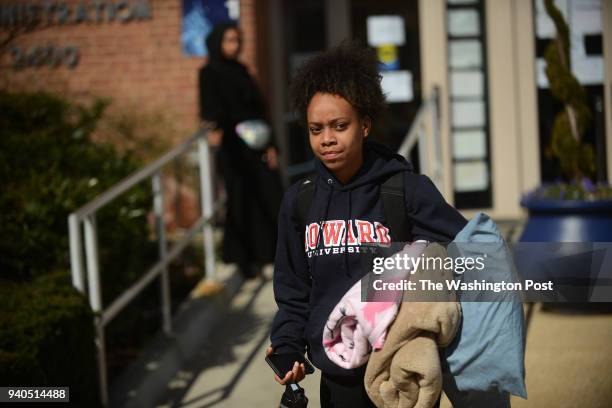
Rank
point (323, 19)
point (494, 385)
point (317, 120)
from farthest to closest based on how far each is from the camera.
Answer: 1. point (323, 19)
2. point (317, 120)
3. point (494, 385)

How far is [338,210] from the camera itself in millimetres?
2602

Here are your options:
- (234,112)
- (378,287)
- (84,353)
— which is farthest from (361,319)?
(234,112)

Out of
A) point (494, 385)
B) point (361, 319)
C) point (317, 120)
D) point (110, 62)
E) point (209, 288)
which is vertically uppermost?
point (110, 62)

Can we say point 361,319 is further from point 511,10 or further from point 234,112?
point 511,10

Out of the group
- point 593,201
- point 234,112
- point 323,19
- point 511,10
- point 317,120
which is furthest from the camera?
point 323,19

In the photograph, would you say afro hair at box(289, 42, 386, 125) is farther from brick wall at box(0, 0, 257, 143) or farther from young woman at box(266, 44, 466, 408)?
brick wall at box(0, 0, 257, 143)

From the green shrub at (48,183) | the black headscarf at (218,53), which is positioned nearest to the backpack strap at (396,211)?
the green shrub at (48,183)

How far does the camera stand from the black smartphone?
2.50m

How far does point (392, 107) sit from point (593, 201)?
3.89 m

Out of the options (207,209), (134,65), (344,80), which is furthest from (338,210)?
(134,65)

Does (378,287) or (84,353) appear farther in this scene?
(84,353)

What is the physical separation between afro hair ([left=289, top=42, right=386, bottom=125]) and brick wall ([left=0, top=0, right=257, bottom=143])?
568 cm

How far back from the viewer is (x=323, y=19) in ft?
29.0

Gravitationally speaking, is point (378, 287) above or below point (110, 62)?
below
